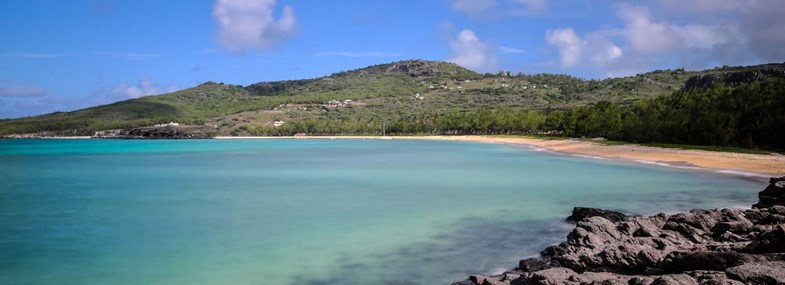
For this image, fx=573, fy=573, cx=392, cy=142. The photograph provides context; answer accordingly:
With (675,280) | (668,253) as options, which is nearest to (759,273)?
(675,280)

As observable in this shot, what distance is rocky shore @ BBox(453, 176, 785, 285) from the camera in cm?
848

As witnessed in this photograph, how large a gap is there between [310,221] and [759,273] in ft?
55.9

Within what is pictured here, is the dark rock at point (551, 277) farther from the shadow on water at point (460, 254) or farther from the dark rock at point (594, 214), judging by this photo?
the dark rock at point (594, 214)

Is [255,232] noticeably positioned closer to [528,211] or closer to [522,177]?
[528,211]

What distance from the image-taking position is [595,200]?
27.1 metres

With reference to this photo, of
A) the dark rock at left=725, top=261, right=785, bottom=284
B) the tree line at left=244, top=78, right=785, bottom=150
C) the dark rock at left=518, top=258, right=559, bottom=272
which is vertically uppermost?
the tree line at left=244, top=78, right=785, bottom=150

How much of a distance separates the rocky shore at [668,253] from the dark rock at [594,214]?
9 cm

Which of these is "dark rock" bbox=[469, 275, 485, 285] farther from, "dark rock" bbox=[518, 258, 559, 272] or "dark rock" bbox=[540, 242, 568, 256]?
"dark rock" bbox=[540, 242, 568, 256]

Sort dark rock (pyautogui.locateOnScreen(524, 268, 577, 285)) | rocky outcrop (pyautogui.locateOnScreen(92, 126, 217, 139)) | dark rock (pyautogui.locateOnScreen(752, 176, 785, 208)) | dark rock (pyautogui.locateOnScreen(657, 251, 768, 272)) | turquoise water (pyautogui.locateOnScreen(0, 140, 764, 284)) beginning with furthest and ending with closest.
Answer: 1. rocky outcrop (pyautogui.locateOnScreen(92, 126, 217, 139))
2. dark rock (pyautogui.locateOnScreen(752, 176, 785, 208))
3. turquoise water (pyautogui.locateOnScreen(0, 140, 764, 284))
4. dark rock (pyautogui.locateOnScreen(524, 268, 577, 285))
5. dark rock (pyautogui.locateOnScreen(657, 251, 768, 272))

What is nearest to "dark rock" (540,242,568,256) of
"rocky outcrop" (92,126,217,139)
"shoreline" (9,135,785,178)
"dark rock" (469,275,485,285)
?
"dark rock" (469,275,485,285)

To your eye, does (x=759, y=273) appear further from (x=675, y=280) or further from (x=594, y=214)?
(x=594, y=214)

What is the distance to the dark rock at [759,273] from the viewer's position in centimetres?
802

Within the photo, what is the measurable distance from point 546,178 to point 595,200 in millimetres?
11578

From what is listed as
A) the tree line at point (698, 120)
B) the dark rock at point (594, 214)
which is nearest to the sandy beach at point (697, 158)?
the tree line at point (698, 120)
